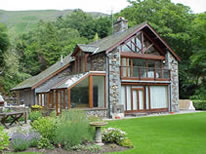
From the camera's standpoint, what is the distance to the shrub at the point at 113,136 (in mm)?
8070

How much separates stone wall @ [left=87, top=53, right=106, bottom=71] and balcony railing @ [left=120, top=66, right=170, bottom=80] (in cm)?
145

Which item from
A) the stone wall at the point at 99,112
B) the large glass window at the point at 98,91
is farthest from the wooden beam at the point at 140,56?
the stone wall at the point at 99,112

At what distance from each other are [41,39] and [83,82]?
3081 cm

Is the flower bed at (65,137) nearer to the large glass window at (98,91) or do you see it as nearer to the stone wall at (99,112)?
the stone wall at (99,112)

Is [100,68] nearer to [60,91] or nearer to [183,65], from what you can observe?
[60,91]

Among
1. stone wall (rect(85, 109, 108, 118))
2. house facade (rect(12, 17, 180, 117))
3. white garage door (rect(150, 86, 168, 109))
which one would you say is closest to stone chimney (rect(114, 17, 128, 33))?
house facade (rect(12, 17, 180, 117))

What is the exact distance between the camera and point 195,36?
1084cm

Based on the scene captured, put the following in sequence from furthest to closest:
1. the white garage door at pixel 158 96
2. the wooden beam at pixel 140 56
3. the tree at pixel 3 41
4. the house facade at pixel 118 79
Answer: the tree at pixel 3 41
the white garage door at pixel 158 96
the wooden beam at pixel 140 56
the house facade at pixel 118 79

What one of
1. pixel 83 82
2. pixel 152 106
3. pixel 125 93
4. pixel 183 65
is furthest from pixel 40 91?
pixel 183 65

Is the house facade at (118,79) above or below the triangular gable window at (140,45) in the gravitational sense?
below

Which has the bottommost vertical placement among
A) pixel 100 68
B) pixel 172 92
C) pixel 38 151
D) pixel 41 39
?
pixel 38 151

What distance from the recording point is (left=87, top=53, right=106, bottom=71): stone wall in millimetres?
18234

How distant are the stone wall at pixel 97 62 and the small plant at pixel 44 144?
11.1m

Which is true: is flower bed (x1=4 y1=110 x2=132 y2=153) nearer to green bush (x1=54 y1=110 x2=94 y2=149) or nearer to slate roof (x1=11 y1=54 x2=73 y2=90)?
green bush (x1=54 y1=110 x2=94 y2=149)
